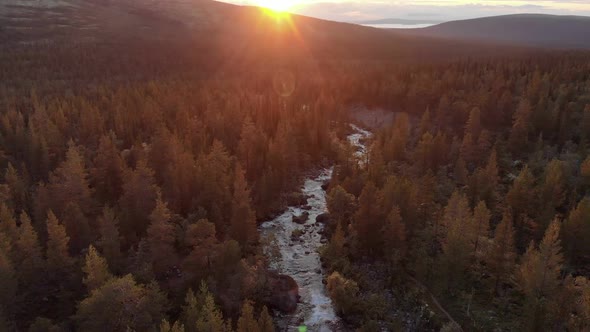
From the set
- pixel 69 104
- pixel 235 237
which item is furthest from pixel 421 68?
pixel 235 237

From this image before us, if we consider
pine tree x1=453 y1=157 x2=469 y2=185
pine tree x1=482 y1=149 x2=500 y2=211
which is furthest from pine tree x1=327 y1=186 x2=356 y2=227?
pine tree x1=453 y1=157 x2=469 y2=185

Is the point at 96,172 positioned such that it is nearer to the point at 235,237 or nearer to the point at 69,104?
the point at 235,237

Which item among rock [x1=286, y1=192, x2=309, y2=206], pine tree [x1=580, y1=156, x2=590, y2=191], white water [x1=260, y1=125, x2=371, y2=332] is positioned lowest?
white water [x1=260, y1=125, x2=371, y2=332]

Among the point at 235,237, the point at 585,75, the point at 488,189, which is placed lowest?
the point at 235,237

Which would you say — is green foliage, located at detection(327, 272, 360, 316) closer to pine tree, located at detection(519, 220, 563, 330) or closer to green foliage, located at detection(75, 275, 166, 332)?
pine tree, located at detection(519, 220, 563, 330)

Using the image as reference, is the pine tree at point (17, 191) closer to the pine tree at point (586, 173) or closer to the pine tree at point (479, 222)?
the pine tree at point (479, 222)

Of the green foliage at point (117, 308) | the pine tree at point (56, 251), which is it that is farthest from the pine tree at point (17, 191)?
the green foliage at point (117, 308)

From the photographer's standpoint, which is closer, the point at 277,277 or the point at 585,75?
the point at 277,277
